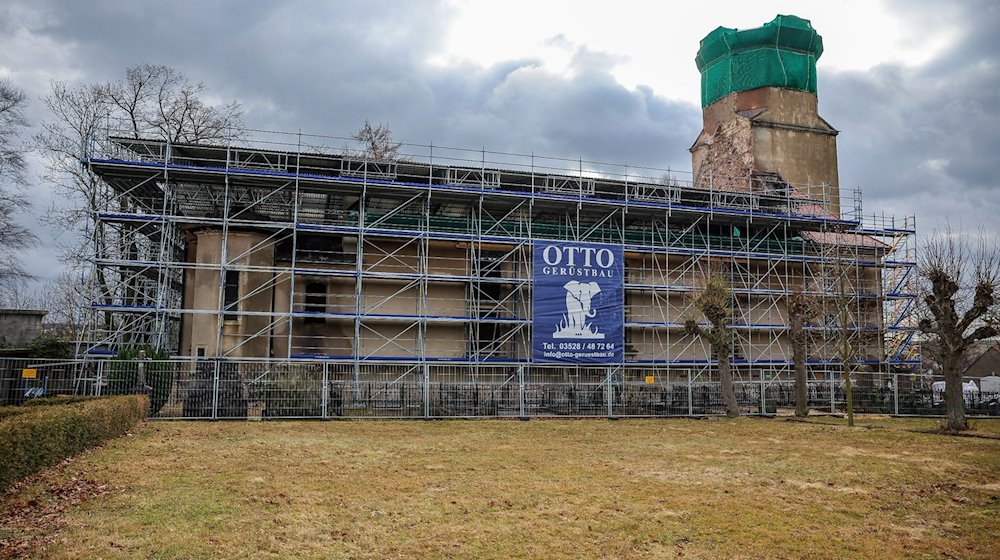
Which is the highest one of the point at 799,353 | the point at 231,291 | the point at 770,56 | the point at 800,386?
the point at 770,56

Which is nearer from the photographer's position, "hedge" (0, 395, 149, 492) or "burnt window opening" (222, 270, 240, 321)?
"hedge" (0, 395, 149, 492)

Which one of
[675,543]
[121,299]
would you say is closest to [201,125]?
[121,299]

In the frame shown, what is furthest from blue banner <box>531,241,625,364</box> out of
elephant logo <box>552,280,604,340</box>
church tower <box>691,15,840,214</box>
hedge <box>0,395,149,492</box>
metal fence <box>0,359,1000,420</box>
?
hedge <box>0,395,149,492</box>

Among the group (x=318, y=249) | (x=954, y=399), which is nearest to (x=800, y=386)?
(x=954, y=399)

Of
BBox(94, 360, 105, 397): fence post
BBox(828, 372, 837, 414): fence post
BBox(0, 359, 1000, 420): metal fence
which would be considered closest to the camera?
BBox(94, 360, 105, 397): fence post

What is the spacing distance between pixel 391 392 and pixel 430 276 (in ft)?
19.9

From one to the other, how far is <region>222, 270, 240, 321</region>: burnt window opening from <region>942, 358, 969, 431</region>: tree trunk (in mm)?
21585

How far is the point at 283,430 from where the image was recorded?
55.1 feet

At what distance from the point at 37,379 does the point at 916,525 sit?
17.6 metres

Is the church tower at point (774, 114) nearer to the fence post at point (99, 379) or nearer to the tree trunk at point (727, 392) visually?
the tree trunk at point (727, 392)

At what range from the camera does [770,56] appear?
3859 cm

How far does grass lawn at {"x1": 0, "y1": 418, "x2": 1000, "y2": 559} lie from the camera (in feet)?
23.5

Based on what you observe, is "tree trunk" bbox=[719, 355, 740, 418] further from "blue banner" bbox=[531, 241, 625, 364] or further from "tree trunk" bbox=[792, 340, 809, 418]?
"blue banner" bbox=[531, 241, 625, 364]

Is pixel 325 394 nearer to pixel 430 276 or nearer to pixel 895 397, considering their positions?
pixel 430 276
